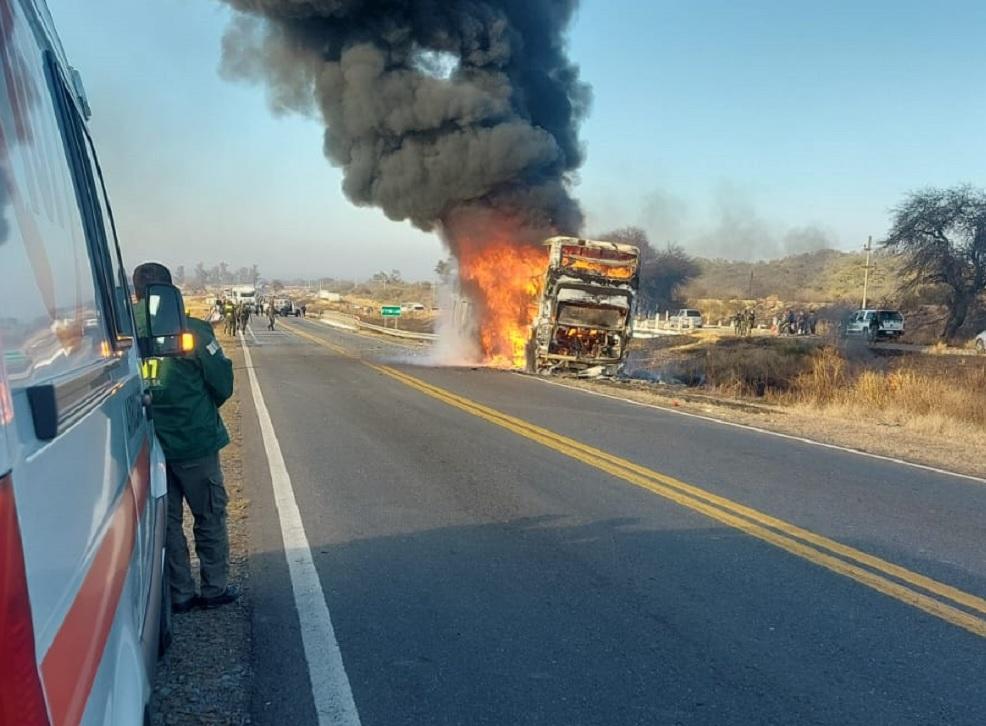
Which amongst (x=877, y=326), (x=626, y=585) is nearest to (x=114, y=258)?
(x=626, y=585)

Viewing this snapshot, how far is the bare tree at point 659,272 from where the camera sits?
3113 inches

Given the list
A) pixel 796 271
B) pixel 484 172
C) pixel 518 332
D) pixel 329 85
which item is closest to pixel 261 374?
pixel 518 332

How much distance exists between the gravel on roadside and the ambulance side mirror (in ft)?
4.67

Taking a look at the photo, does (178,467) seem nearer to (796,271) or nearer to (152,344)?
(152,344)

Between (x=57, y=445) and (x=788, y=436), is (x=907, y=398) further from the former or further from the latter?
(x=57, y=445)

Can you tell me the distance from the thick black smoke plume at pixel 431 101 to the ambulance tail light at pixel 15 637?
77.0 ft

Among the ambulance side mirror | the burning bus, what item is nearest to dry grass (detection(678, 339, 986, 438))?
the burning bus

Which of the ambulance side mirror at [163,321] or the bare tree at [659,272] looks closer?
the ambulance side mirror at [163,321]

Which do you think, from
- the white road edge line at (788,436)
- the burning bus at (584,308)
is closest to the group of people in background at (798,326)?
the burning bus at (584,308)

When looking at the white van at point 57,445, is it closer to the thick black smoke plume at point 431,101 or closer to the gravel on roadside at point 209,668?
the gravel on roadside at point 209,668

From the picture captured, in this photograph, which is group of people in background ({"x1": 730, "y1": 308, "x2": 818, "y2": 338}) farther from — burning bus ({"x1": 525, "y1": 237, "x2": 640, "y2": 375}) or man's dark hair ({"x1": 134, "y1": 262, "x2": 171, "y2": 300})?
man's dark hair ({"x1": 134, "y1": 262, "x2": 171, "y2": 300})

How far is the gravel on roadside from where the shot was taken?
344 cm

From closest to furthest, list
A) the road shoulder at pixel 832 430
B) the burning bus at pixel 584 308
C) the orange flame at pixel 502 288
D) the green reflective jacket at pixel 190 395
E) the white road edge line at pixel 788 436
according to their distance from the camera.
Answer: the green reflective jacket at pixel 190 395
the white road edge line at pixel 788 436
the road shoulder at pixel 832 430
the burning bus at pixel 584 308
the orange flame at pixel 502 288

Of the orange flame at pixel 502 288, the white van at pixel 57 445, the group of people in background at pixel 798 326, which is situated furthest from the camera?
the group of people in background at pixel 798 326
